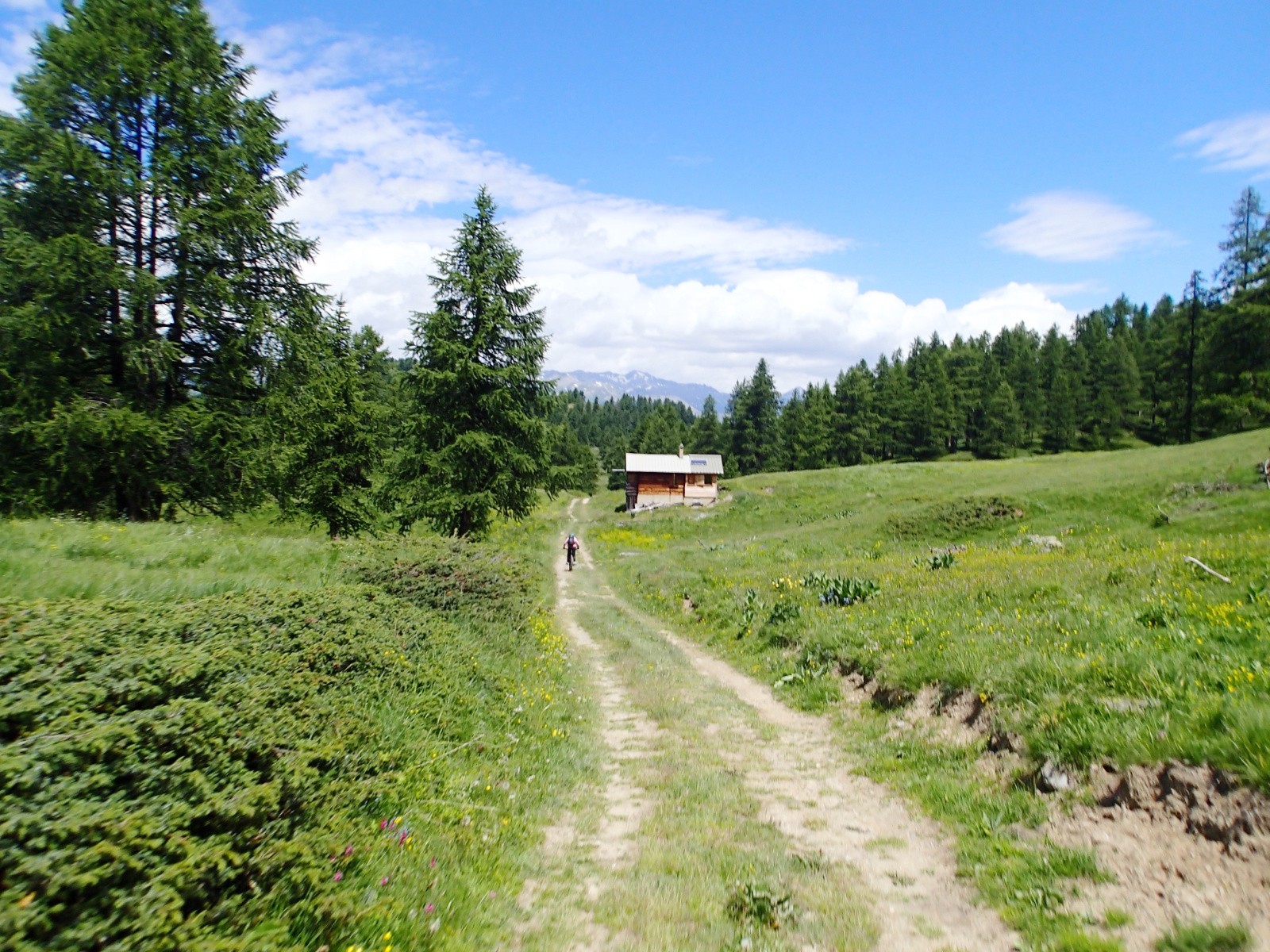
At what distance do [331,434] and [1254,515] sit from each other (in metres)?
30.6

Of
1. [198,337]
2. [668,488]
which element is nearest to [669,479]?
[668,488]

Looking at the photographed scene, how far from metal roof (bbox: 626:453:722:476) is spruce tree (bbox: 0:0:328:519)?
5382cm

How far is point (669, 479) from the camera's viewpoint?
236 feet

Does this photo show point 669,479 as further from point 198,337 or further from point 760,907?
point 760,907

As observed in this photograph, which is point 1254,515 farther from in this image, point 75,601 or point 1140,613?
point 75,601

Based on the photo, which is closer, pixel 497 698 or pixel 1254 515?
pixel 497 698

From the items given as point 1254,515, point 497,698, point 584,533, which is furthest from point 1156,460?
point 497,698

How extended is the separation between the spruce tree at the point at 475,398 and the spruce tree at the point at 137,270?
642 centimetres

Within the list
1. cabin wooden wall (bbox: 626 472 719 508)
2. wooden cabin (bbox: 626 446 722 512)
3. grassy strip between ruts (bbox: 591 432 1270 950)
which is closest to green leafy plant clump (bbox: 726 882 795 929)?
grassy strip between ruts (bbox: 591 432 1270 950)

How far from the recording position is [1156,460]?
132ft

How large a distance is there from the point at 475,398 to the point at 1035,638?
1936 cm

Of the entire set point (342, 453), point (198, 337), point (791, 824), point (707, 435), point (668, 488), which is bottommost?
point (791, 824)

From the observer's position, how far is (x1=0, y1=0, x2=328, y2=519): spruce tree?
14.0m

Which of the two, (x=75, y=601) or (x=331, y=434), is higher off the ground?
(x=331, y=434)
